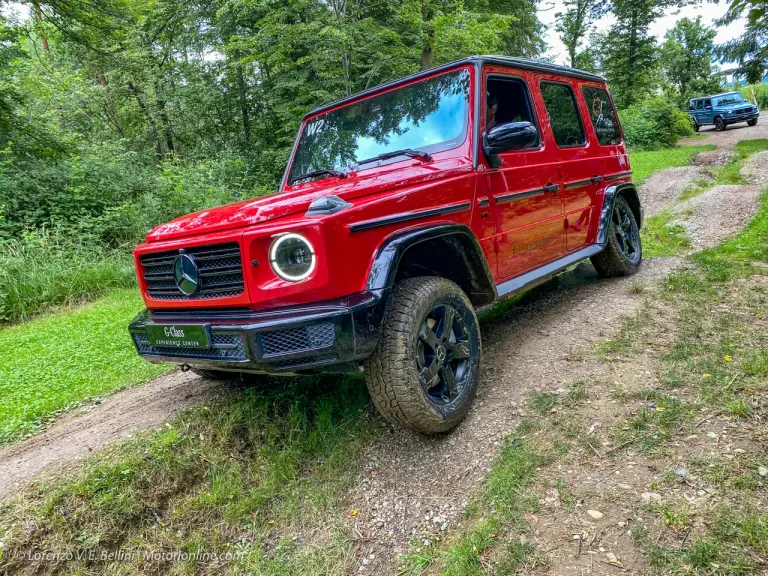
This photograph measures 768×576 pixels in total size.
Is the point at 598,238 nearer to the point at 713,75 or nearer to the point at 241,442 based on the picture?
the point at 241,442

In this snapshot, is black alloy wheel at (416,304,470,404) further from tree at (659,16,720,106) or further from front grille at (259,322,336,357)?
tree at (659,16,720,106)

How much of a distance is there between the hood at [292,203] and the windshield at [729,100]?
90.8ft

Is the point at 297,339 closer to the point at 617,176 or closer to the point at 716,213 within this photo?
the point at 617,176

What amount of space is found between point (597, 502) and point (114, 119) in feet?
63.8

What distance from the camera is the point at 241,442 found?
3.04 meters

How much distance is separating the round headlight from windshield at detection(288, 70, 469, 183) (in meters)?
Answer: 1.34

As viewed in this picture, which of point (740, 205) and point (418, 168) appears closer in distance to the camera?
point (418, 168)

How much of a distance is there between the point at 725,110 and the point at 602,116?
24721 mm

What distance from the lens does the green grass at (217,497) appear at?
2.38 meters

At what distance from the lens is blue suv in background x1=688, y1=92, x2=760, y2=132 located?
77.8 ft

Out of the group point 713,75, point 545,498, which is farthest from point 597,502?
point 713,75

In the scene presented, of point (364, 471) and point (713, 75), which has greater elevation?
point (713, 75)

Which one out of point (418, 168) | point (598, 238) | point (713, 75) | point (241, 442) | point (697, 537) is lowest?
point (697, 537)

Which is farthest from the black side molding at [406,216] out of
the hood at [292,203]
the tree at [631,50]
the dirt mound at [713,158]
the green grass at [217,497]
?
the tree at [631,50]
